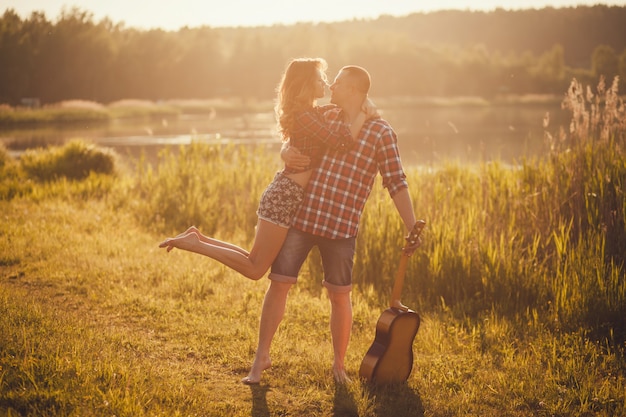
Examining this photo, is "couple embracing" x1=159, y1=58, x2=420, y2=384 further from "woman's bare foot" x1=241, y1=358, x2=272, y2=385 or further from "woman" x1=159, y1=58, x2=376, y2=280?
"woman's bare foot" x1=241, y1=358, x2=272, y2=385

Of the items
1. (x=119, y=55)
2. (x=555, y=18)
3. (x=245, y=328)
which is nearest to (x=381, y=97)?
(x=119, y=55)

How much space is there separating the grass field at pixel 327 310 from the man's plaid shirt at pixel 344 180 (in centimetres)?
99

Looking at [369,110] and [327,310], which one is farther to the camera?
[327,310]

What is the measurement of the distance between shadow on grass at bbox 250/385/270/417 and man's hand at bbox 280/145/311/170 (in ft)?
4.33

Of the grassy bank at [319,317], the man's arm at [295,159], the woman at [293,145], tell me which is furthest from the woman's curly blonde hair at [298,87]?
the grassy bank at [319,317]

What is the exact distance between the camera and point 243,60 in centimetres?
7538

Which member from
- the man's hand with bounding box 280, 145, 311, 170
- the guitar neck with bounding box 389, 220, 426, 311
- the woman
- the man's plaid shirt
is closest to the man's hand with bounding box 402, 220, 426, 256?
the guitar neck with bounding box 389, 220, 426, 311

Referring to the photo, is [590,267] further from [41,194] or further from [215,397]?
[41,194]

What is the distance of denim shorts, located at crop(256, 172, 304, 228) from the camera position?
3482mm

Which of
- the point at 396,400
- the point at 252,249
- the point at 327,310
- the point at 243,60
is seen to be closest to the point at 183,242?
the point at 252,249

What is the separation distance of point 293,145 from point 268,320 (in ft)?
3.32

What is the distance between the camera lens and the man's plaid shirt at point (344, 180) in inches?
138

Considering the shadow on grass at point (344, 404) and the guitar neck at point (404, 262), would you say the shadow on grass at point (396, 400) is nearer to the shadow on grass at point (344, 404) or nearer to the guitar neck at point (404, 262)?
the shadow on grass at point (344, 404)

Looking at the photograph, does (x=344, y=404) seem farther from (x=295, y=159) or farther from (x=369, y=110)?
(x=369, y=110)
